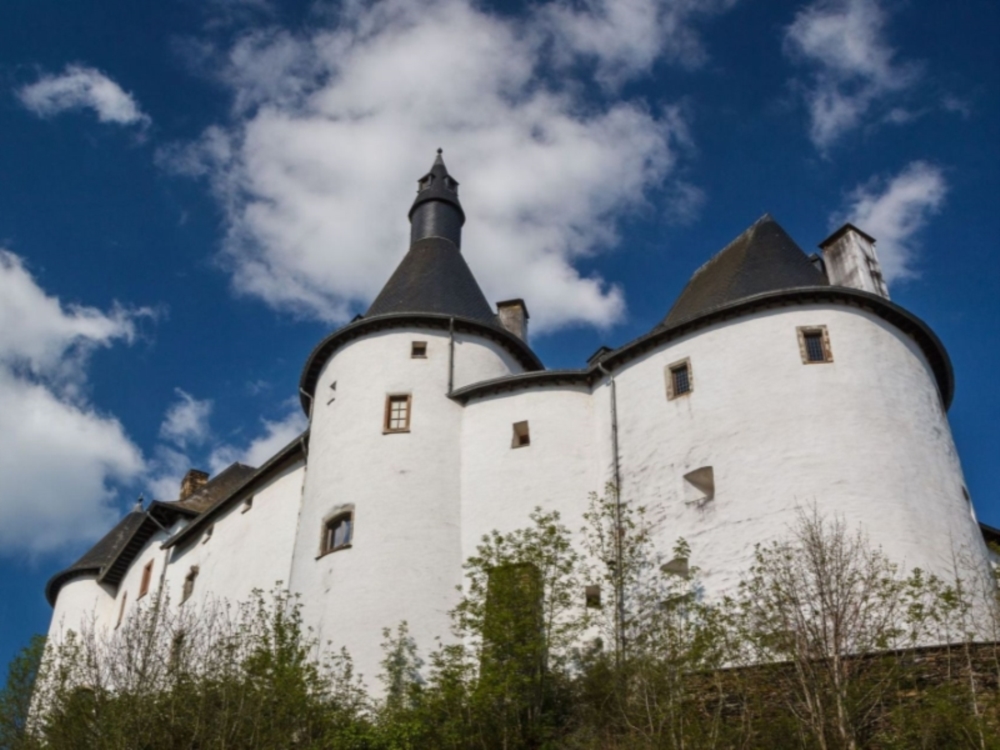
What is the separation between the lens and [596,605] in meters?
21.4

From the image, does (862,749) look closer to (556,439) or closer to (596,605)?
(596,605)

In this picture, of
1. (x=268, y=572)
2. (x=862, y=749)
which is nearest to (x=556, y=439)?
(x=268, y=572)

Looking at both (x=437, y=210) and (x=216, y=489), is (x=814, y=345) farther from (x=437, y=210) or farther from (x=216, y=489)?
(x=216, y=489)

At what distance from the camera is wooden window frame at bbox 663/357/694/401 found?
2370cm

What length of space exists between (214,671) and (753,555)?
10.3m

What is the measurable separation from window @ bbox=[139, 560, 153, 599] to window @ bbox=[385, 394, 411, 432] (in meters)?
15.2

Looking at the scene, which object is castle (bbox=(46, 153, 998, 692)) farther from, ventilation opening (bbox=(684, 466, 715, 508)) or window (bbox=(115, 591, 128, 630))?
window (bbox=(115, 591, 128, 630))

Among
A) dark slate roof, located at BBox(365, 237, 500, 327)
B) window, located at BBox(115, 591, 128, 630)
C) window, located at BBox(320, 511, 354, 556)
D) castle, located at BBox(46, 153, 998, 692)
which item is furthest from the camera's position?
window, located at BBox(115, 591, 128, 630)

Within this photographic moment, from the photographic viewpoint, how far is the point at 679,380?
2417 cm

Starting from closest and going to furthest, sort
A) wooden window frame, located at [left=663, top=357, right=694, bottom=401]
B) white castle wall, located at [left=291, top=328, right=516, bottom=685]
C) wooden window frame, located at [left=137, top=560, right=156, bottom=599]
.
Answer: white castle wall, located at [left=291, top=328, right=516, bottom=685] < wooden window frame, located at [left=663, top=357, right=694, bottom=401] < wooden window frame, located at [left=137, top=560, right=156, bottom=599]

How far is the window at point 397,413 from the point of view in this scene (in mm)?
26422

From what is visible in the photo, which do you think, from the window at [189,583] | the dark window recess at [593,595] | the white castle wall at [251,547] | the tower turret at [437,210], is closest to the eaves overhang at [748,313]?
the dark window recess at [593,595]

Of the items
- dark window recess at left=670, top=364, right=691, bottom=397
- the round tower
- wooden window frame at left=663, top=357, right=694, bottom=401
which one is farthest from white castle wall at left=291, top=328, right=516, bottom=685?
dark window recess at left=670, top=364, right=691, bottom=397

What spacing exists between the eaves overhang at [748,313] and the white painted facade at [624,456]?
115 mm
